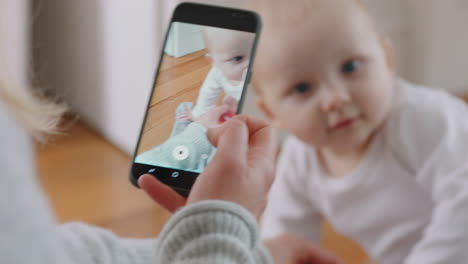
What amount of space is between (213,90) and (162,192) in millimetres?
70

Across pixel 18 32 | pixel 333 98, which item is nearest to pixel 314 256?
pixel 333 98

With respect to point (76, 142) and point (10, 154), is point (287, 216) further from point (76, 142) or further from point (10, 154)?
point (10, 154)

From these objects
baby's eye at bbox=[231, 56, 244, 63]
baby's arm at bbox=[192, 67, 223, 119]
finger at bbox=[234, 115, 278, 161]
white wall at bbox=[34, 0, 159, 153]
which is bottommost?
white wall at bbox=[34, 0, 159, 153]

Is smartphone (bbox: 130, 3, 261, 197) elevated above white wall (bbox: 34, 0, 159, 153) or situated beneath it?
elevated above

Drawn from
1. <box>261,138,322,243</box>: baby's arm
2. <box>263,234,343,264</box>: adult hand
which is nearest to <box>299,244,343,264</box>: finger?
<box>263,234,343,264</box>: adult hand

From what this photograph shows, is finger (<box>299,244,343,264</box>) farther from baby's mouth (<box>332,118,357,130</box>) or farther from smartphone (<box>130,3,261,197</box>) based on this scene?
baby's mouth (<box>332,118,357,130</box>)

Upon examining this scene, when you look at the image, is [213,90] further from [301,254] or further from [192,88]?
[301,254]

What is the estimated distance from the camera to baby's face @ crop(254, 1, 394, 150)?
63 centimetres

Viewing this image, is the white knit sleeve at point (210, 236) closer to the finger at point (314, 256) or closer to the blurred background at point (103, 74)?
the finger at point (314, 256)

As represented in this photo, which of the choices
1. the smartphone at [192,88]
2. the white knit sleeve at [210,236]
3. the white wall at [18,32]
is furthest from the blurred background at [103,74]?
the white knit sleeve at [210,236]

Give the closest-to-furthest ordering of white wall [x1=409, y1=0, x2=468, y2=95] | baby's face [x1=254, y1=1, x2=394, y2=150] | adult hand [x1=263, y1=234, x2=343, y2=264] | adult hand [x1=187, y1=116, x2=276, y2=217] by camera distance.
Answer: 1. adult hand [x1=187, y1=116, x2=276, y2=217]
2. adult hand [x1=263, y1=234, x2=343, y2=264]
3. baby's face [x1=254, y1=1, x2=394, y2=150]
4. white wall [x1=409, y1=0, x2=468, y2=95]

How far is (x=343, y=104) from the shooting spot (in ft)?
2.15

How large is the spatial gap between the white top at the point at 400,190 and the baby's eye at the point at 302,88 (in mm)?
107

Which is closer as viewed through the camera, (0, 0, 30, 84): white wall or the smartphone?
the smartphone
